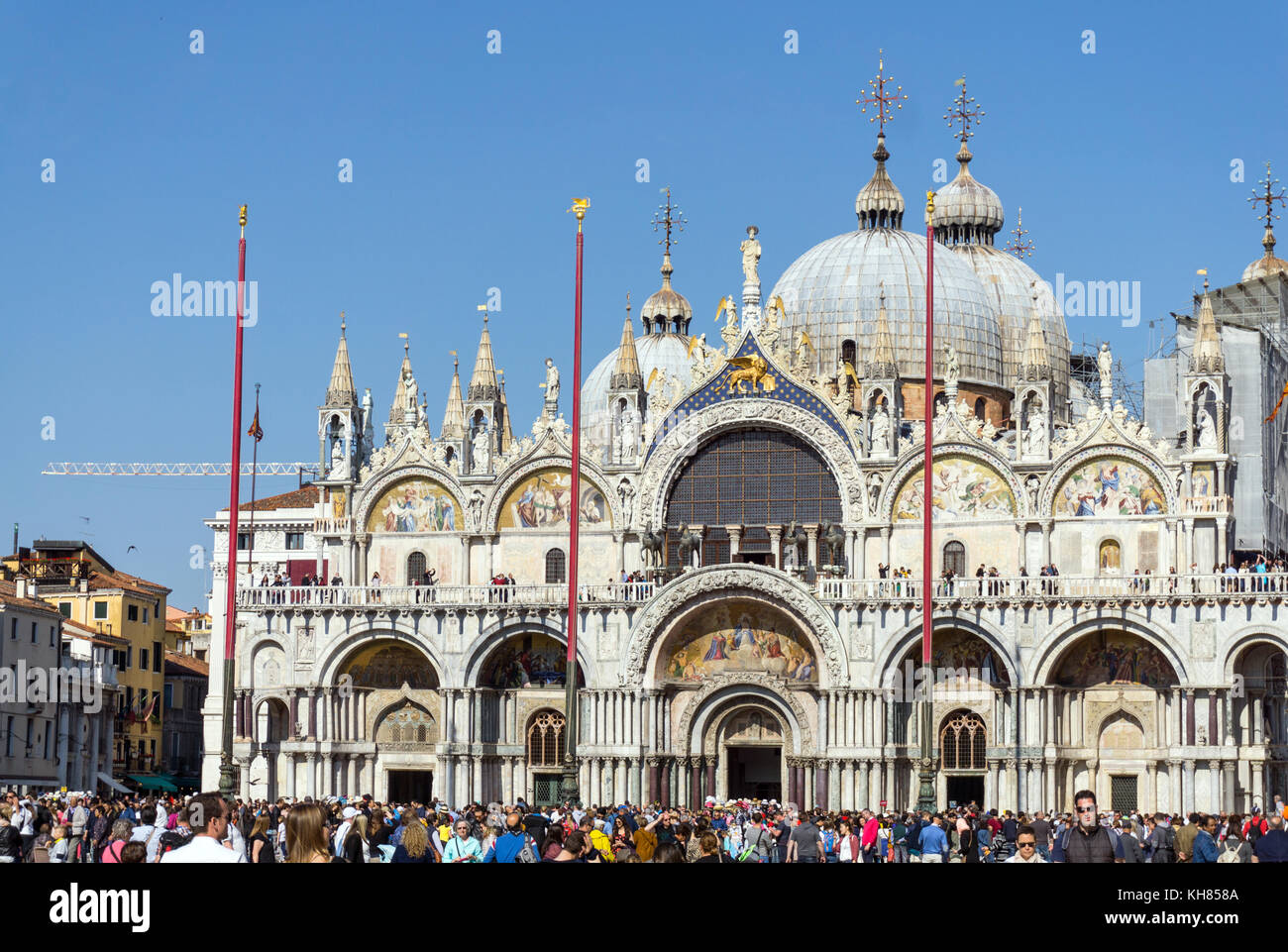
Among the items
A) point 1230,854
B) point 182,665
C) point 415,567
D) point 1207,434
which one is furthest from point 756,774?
point 182,665

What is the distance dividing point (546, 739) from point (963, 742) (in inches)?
501

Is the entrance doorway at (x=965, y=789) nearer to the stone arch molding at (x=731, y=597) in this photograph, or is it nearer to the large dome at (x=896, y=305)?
the stone arch molding at (x=731, y=597)

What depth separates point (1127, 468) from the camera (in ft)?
199

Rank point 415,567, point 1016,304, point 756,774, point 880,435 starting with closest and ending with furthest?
1. point 880,435
2. point 756,774
3. point 415,567
4. point 1016,304

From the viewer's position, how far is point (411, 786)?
6538 centimetres

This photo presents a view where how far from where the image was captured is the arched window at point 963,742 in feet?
199

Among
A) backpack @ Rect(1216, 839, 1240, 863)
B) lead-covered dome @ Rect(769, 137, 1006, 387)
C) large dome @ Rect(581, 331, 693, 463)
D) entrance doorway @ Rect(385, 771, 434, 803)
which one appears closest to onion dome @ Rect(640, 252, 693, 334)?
large dome @ Rect(581, 331, 693, 463)

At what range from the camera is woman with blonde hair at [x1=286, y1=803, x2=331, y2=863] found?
14.9 metres

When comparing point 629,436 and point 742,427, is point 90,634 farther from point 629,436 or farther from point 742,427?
point 742,427

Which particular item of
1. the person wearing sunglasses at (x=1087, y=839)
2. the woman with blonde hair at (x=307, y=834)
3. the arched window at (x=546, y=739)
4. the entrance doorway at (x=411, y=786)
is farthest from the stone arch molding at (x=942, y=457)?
the woman with blonde hair at (x=307, y=834)

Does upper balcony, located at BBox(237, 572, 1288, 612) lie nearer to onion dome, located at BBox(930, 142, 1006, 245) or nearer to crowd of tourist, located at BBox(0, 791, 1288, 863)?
crowd of tourist, located at BBox(0, 791, 1288, 863)

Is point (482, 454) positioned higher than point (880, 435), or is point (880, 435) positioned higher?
point (880, 435)

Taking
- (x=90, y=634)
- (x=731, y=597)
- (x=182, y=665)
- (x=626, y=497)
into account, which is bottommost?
(x=182, y=665)

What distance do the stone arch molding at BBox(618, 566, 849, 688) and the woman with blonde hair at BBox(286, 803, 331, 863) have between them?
45.5 meters
